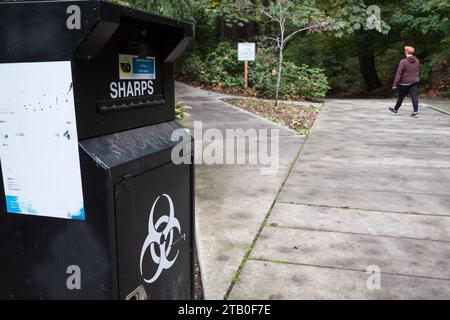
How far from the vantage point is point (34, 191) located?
1871 millimetres

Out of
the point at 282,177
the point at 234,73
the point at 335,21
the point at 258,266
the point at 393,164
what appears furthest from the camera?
the point at 234,73

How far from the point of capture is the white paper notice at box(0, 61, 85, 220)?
1738mm

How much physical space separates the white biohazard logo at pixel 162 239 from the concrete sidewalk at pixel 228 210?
0.82 m

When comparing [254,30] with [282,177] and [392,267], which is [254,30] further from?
[392,267]

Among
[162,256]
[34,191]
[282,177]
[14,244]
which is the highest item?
[34,191]

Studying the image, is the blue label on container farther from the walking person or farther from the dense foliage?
the walking person

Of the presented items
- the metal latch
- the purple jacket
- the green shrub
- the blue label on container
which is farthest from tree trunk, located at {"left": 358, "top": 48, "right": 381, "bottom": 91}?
the metal latch

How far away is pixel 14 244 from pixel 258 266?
1866 millimetres

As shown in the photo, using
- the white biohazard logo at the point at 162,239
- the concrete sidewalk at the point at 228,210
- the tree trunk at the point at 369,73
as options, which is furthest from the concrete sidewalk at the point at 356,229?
the tree trunk at the point at 369,73

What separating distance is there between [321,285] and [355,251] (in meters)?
0.68

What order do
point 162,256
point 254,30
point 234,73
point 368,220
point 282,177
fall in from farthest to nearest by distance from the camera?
1. point 254,30
2. point 234,73
3. point 282,177
4. point 368,220
5. point 162,256

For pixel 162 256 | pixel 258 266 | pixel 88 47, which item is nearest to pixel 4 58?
pixel 88 47

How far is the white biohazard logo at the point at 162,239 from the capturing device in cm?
206

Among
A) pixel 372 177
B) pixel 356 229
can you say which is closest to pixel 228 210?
pixel 356 229
